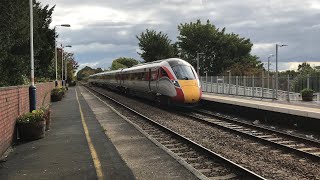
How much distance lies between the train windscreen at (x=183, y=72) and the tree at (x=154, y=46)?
5530 centimetres

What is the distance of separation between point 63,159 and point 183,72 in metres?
14.6

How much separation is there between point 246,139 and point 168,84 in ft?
34.7

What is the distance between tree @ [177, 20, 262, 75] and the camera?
79.9m

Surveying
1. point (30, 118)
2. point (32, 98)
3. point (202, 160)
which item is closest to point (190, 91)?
point (32, 98)

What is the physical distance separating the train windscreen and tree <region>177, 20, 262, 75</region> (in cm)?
5529

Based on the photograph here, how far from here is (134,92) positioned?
35094 millimetres

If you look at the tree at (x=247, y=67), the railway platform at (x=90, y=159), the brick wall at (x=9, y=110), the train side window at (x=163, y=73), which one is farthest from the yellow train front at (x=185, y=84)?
the tree at (x=247, y=67)

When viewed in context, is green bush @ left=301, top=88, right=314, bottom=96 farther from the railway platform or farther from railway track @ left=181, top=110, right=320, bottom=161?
the railway platform

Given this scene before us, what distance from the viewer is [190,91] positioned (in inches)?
900

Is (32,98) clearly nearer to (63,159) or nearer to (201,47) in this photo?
(63,159)

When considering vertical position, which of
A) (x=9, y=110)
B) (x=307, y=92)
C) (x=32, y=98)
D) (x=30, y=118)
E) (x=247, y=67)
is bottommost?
(x=30, y=118)

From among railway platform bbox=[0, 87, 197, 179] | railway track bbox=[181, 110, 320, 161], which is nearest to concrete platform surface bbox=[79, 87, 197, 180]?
railway platform bbox=[0, 87, 197, 179]

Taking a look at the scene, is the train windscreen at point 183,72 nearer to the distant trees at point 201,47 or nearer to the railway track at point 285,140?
the railway track at point 285,140

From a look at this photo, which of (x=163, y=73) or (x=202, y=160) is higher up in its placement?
(x=163, y=73)
